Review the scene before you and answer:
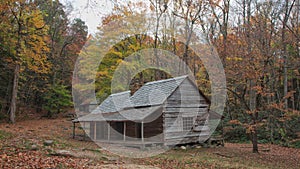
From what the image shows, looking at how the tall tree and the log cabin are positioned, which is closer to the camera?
the log cabin

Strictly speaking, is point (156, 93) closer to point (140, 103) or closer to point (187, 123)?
point (140, 103)

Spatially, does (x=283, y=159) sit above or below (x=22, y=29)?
below

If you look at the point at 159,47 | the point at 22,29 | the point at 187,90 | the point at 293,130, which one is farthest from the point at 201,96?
the point at 22,29

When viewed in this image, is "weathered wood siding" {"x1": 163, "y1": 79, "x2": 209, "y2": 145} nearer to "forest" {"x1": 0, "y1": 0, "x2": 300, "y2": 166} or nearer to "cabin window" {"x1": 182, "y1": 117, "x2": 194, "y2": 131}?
"cabin window" {"x1": 182, "y1": 117, "x2": 194, "y2": 131}

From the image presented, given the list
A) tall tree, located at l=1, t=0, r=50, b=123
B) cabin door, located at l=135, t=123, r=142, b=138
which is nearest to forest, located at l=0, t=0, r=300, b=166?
tall tree, located at l=1, t=0, r=50, b=123

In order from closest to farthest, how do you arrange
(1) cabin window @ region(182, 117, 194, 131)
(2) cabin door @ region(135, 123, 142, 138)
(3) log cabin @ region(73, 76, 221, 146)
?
(3) log cabin @ region(73, 76, 221, 146)
(2) cabin door @ region(135, 123, 142, 138)
(1) cabin window @ region(182, 117, 194, 131)

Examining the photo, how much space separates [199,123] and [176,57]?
1114 cm

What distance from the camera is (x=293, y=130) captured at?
851 inches

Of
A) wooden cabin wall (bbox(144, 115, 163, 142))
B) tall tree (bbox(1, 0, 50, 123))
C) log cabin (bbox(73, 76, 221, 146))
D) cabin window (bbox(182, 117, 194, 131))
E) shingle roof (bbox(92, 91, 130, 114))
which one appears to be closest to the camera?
log cabin (bbox(73, 76, 221, 146))

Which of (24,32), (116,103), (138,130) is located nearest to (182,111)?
(138,130)

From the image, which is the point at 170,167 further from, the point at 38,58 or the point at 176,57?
the point at 176,57

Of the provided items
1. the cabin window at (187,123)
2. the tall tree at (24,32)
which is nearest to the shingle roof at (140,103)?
the cabin window at (187,123)

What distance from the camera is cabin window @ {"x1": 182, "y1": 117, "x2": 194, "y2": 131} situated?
1897cm

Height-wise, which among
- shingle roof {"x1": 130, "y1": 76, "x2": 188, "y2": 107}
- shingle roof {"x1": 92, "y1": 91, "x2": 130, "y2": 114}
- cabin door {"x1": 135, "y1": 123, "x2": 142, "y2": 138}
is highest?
shingle roof {"x1": 130, "y1": 76, "x2": 188, "y2": 107}
